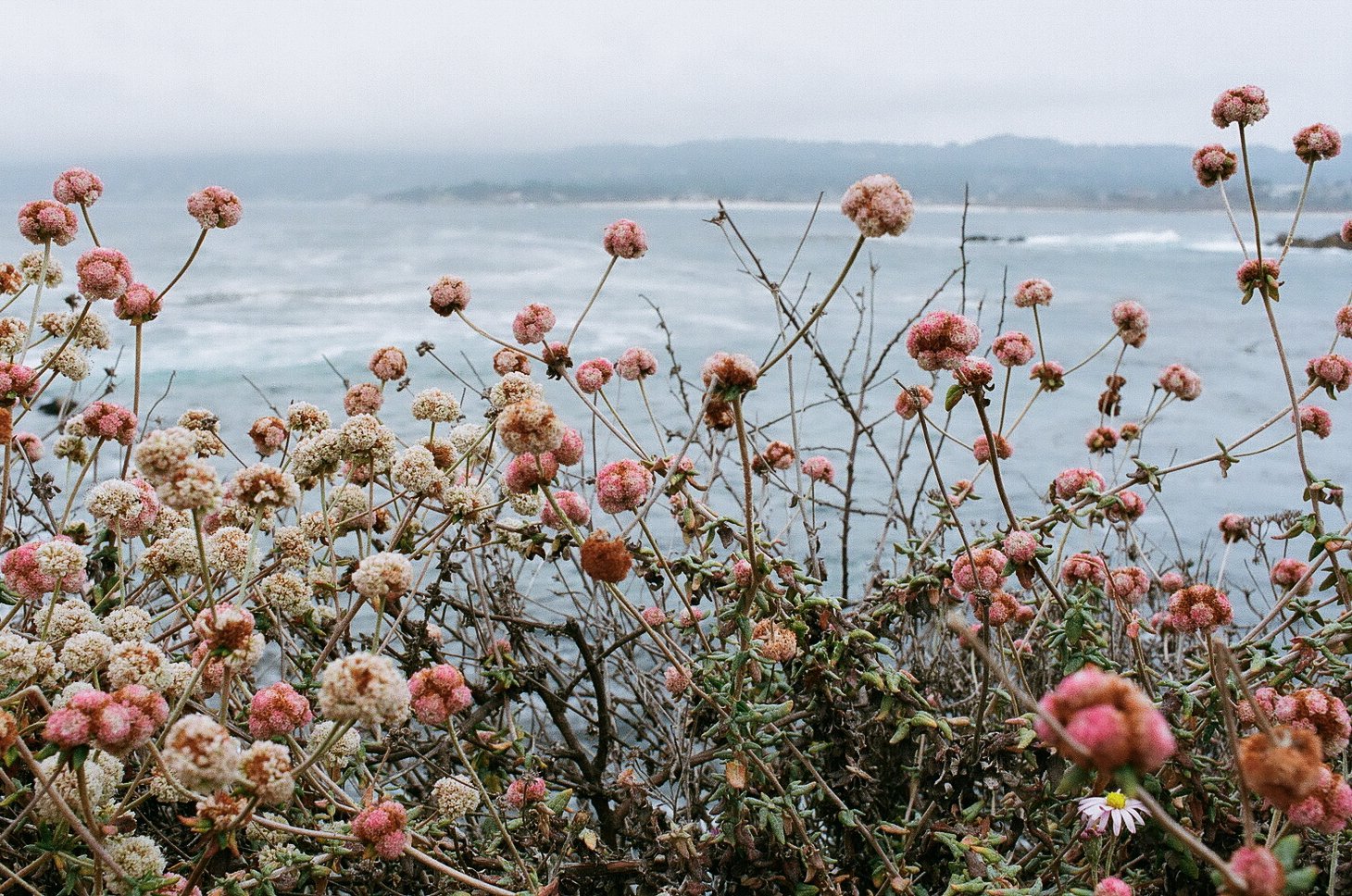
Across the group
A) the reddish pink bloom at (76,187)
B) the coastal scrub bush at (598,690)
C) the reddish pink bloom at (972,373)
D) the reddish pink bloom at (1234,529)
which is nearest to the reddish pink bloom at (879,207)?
the coastal scrub bush at (598,690)

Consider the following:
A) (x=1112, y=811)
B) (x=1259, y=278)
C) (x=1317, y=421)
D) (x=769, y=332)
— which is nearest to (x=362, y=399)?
(x=1112, y=811)

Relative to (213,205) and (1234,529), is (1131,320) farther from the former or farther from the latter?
(213,205)

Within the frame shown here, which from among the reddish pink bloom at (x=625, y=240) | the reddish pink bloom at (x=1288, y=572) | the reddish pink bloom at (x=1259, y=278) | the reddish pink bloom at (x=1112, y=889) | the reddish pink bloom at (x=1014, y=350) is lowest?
the reddish pink bloom at (x=1112, y=889)

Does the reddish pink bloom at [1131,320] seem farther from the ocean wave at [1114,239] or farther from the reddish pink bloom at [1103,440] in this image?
the ocean wave at [1114,239]

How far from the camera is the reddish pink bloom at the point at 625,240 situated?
303 cm

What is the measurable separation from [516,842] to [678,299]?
1379cm

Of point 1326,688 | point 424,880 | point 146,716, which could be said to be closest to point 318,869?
point 424,880

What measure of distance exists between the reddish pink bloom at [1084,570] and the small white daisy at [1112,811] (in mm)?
530

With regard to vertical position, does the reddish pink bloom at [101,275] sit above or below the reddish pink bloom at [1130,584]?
above

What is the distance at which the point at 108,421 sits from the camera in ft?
8.54

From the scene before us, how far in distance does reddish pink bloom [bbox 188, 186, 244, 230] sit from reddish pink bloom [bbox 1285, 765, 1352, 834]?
299 cm

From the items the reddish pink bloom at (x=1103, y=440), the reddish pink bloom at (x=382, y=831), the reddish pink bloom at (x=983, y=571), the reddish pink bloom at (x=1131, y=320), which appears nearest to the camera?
the reddish pink bloom at (x=382, y=831)

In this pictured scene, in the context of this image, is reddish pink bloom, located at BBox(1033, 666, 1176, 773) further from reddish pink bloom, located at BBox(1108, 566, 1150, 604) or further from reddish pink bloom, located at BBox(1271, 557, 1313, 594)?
reddish pink bloom, located at BBox(1271, 557, 1313, 594)

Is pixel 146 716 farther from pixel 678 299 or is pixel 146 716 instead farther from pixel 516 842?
pixel 678 299
